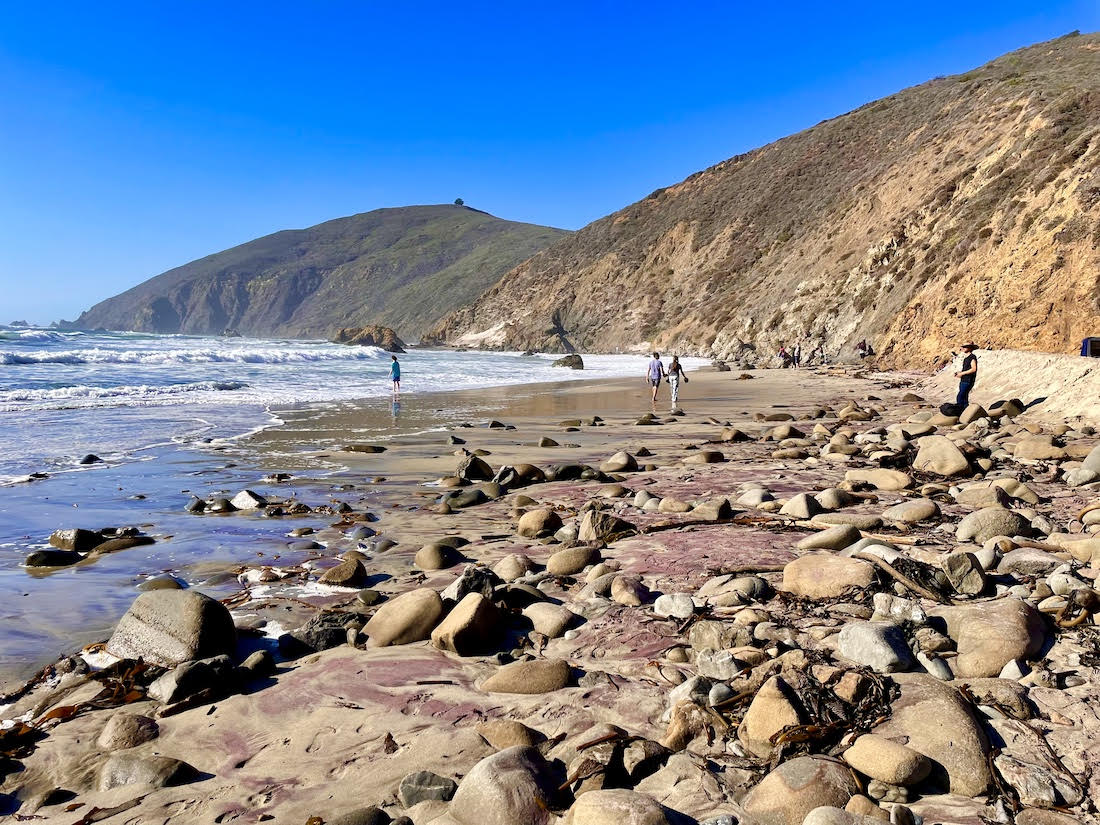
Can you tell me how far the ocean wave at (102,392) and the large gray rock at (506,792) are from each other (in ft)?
58.6

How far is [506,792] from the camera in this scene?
2.37 meters

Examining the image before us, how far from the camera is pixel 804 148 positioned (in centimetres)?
5825

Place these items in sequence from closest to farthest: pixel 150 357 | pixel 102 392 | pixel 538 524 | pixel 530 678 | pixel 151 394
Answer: pixel 530 678
pixel 538 524
pixel 102 392
pixel 151 394
pixel 150 357

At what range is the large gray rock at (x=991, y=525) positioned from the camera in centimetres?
445

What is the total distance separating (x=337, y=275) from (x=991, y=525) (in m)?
159

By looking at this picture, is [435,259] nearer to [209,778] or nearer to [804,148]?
[804,148]

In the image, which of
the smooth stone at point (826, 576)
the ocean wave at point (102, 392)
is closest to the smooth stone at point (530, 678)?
the smooth stone at point (826, 576)

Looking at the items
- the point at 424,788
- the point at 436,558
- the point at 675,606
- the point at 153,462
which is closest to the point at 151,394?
the point at 153,462

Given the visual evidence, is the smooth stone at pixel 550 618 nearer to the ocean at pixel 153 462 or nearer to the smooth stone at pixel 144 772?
the smooth stone at pixel 144 772

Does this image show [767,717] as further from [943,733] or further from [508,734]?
[508,734]

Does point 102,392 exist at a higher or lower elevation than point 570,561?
higher

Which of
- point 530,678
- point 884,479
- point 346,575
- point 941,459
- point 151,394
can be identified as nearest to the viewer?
point 530,678

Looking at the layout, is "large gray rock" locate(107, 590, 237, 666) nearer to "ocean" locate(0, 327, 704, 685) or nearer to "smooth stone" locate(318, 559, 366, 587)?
"ocean" locate(0, 327, 704, 685)

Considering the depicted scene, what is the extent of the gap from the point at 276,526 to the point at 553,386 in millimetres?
19127
